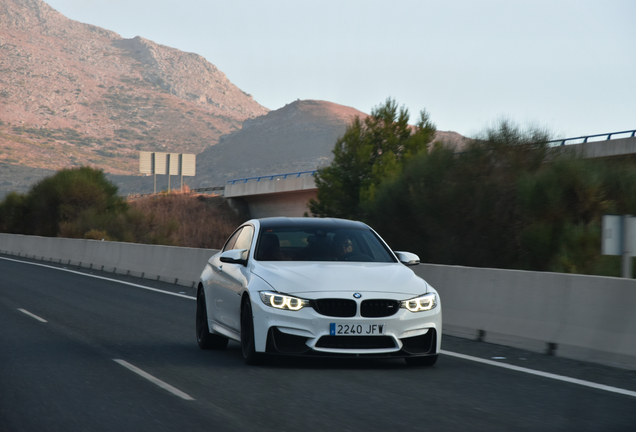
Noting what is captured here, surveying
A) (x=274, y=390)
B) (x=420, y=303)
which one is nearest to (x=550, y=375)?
(x=420, y=303)

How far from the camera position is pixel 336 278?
8.31m

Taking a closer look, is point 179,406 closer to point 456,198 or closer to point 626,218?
point 626,218

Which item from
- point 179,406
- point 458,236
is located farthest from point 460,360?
point 458,236

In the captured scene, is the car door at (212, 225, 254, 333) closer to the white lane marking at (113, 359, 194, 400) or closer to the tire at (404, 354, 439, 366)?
the white lane marking at (113, 359, 194, 400)

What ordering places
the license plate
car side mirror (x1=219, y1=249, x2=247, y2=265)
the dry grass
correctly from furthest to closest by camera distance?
the dry grass → car side mirror (x1=219, y1=249, x2=247, y2=265) → the license plate

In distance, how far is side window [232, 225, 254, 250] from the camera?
971cm

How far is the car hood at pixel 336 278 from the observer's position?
8.16 meters

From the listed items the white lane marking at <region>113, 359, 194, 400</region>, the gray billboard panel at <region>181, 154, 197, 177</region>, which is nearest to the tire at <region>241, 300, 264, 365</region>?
the white lane marking at <region>113, 359, 194, 400</region>

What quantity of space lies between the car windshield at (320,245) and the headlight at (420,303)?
111 centimetres

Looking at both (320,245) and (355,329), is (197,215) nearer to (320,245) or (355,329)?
(320,245)

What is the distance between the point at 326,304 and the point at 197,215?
67.3 m

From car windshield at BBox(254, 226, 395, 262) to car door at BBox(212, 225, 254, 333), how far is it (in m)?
0.27

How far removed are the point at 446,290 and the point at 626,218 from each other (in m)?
2.94

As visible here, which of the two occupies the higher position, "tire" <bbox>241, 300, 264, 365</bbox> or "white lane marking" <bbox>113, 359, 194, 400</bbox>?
"tire" <bbox>241, 300, 264, 365</bbox>
